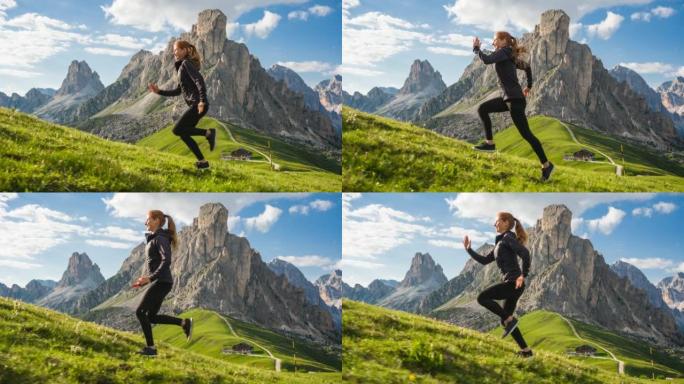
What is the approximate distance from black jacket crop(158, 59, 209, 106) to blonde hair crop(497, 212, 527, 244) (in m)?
11.4

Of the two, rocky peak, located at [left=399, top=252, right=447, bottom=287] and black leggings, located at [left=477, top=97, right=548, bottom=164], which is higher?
black leggings, located at [left=477, top=97, right=548, bottom=164]

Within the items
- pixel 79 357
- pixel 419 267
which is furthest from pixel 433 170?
pixel 419 267

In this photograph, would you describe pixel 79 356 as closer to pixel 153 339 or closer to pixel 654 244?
pixel 153 339

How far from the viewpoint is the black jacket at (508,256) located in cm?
1995

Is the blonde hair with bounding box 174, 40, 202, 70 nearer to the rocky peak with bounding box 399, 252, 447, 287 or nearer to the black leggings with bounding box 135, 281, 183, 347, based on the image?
the black leggings with bounding box 135, 281, 183, 347

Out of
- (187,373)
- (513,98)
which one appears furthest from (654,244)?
(187,373)

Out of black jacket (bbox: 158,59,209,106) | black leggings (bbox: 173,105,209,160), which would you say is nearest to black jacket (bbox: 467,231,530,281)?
black leggings (bbox: 173,105,209,160)

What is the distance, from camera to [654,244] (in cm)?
2702

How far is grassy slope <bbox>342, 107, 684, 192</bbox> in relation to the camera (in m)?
22.6

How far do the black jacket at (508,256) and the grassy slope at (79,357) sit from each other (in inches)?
392

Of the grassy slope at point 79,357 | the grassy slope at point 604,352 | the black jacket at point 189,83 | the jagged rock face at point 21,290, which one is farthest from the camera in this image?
the jagged rock face at point 21,290

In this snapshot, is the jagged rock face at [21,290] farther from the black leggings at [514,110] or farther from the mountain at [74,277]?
the black leggings at [514,110]

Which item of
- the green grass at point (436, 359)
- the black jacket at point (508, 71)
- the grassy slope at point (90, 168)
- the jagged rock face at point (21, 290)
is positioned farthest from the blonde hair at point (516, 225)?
the jagged rock face at point (21, 290)

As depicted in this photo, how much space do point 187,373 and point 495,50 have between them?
1561 centimetres
